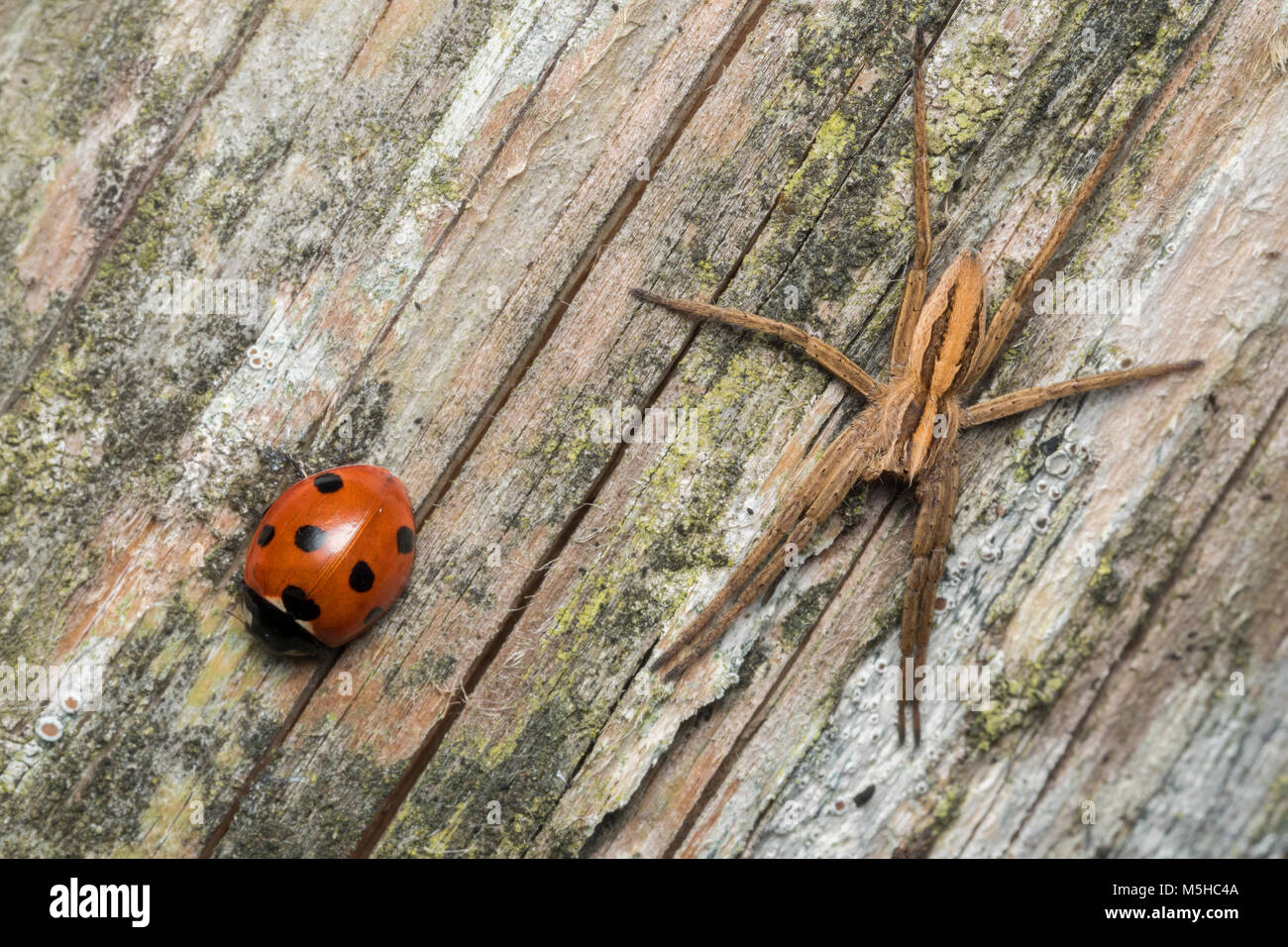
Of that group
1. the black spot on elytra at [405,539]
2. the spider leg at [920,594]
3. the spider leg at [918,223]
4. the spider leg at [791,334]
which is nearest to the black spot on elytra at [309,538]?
the black spot on elytra at [405,539]

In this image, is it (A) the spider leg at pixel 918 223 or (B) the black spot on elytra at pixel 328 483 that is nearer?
Result: (B) the black spot on elytra at pixel 328 483

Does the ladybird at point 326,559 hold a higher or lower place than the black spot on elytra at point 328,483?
lower

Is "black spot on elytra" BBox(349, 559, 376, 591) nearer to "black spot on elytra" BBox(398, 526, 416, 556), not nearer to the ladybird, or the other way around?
the ladybird

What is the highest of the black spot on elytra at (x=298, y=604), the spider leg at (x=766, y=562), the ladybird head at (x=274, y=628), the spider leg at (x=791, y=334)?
the spider leg at (x=791, y=334)

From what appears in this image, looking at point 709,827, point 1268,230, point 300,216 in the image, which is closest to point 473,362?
point 300,216

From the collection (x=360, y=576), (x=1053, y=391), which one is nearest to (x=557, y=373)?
(x=360, y=576)

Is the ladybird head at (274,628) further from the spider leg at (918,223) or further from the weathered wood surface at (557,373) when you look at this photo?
the spider leg at (918,223)

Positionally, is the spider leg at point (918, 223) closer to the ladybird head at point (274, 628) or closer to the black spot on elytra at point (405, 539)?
the black spot on elytra at point (405, 539)

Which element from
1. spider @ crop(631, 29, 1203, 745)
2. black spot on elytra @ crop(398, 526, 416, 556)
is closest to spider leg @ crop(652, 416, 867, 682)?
spider @ crop(631, 29, 1203, 745)
